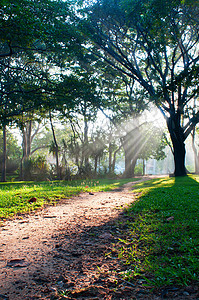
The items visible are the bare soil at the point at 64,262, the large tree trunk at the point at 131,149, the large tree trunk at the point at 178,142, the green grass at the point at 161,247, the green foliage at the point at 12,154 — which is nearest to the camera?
the bare soil at the point at 64,262

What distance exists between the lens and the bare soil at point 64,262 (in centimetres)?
213

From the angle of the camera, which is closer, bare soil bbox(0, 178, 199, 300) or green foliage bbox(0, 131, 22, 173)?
bare soil bbox(0, 178, 199, 300)

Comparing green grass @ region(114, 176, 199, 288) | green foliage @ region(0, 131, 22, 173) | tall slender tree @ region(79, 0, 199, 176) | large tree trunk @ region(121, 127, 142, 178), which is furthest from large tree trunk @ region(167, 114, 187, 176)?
green foliage @ region(0, 131, 22, 173)

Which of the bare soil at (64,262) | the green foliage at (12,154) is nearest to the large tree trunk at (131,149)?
the green foliage at (12,154)

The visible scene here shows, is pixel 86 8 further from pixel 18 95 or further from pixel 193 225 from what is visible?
pixel 193 225

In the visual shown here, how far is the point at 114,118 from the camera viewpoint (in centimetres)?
2211

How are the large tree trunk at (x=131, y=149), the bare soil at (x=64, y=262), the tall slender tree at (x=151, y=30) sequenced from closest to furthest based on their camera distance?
the bare soil at (x=64, y=262) < the tall slender tree at (x=151, y=30) < the large tree trunk at (x=131, y=149)

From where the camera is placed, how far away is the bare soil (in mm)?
2129

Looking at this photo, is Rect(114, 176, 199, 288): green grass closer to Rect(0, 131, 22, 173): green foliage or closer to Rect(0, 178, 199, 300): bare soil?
Rect(0, 178, 199, 300): bare soil

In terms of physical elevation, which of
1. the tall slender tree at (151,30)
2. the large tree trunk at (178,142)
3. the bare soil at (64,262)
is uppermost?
the tall slender tree at (151,30)

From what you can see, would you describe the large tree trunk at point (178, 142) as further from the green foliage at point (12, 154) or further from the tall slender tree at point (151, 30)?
the green foliage at point (12, 154)

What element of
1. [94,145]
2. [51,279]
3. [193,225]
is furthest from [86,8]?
[51,279]

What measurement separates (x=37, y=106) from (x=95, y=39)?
19.3ft

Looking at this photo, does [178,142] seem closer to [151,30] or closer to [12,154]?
[151,30]
